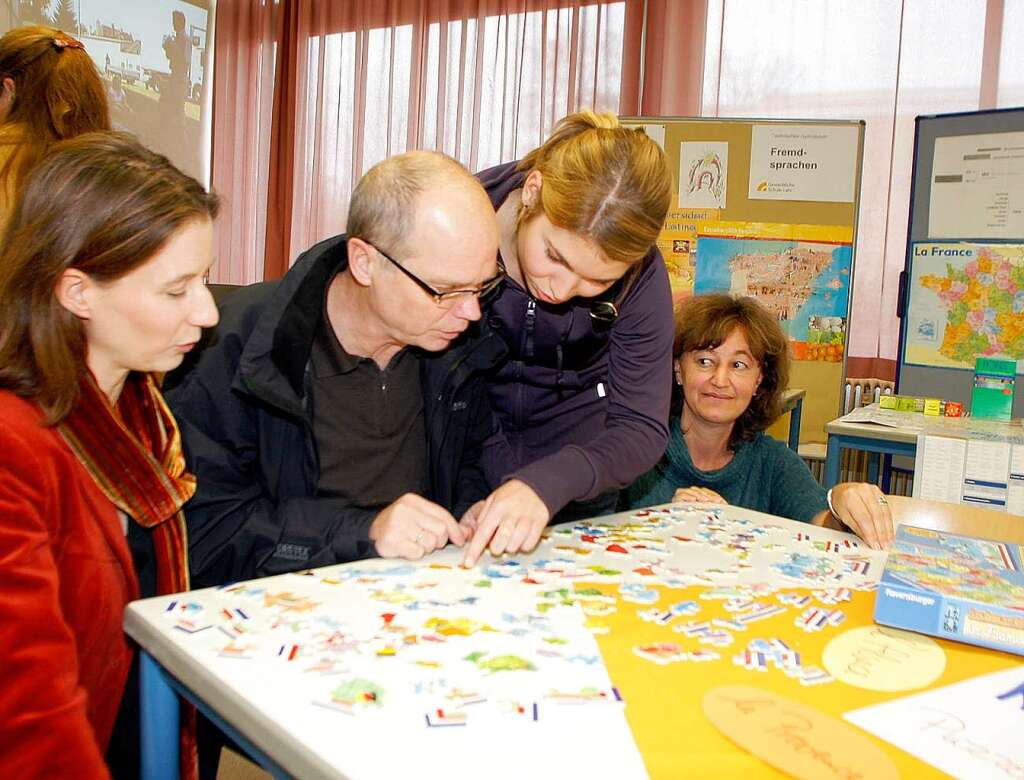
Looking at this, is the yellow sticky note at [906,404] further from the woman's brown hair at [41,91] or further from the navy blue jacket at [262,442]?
the woman's brown hair at [41,91]

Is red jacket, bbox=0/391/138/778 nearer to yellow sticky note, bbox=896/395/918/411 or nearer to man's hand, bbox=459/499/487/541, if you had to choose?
man's hand, bbox=459/499/487/541

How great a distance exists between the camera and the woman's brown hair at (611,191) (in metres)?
1.59

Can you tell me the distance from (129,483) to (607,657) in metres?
0.77

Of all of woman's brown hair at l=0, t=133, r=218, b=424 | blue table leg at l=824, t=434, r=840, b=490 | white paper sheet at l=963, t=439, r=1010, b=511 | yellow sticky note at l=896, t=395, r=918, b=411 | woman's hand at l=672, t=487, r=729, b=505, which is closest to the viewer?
woman's brown hair at l=0, t=133, r=218, b=424

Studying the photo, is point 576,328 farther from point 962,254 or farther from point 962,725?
point 962,254

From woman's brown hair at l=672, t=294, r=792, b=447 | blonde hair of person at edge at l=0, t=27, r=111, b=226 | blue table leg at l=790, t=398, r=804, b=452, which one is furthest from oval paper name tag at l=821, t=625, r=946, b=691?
blue table leg at l=790, t=398, r=804, b=452

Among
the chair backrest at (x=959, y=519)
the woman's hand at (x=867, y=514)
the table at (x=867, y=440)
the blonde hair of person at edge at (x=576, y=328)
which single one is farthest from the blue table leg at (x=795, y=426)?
the woman's hand at (x=867, y=514)

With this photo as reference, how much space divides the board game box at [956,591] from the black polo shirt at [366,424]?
3.09 feet

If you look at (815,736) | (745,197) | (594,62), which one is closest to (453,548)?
(815,736)

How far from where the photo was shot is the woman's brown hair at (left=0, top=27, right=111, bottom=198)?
86.5 inches

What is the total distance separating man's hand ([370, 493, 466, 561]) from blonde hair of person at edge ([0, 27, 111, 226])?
138 cm

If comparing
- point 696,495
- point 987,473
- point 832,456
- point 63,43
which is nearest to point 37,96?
point 63,43

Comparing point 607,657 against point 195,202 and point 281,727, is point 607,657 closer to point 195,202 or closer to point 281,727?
point 281,727

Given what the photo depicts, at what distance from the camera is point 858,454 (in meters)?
5.35
